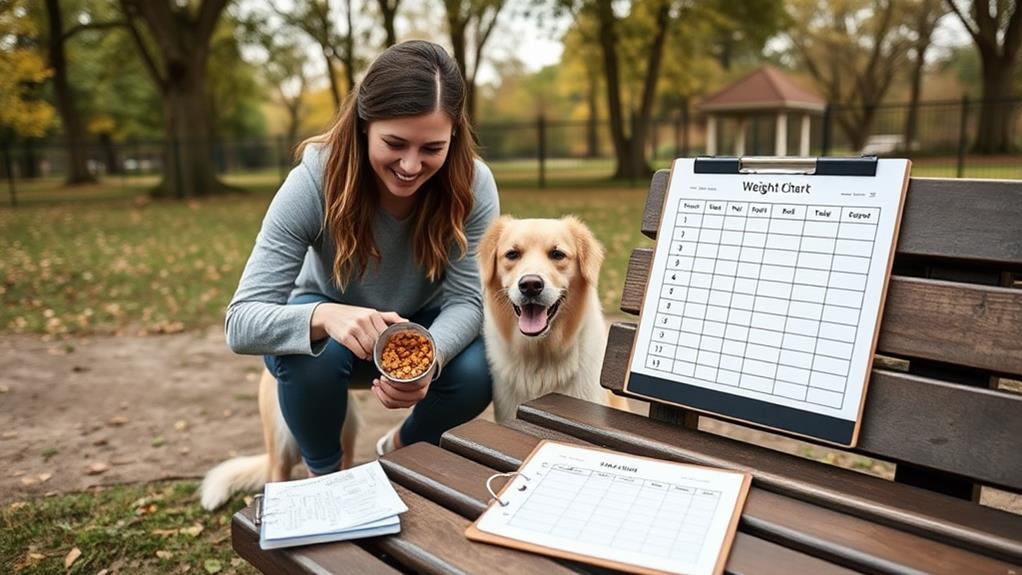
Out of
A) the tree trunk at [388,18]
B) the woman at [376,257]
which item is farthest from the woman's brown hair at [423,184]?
the tree trunk at [388,18]

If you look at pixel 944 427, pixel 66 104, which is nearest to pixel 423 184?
pixel 944 427

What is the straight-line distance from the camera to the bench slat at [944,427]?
4.30ft

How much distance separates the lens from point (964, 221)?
143 cm

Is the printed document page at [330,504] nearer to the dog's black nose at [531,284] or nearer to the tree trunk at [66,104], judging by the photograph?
the dog's black nose at [531,284]

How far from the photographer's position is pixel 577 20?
21.2 m

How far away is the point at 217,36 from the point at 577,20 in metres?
14.9

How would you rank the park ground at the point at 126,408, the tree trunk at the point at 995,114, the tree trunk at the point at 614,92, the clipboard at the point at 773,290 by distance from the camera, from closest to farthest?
the clipboard at the point at 773,290 < the park ground at the point at 126,408 < the tree trunk at the point at 995,114 < the tree trunk at the point at 614,92

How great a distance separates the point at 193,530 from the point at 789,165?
2.40 meters

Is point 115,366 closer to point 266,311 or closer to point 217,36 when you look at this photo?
point 266,311

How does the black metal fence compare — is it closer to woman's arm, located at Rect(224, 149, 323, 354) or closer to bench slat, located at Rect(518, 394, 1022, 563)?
woman's arm, located at Rect(224, 149, 323, 354)

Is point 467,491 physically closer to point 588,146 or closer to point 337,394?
point 337,394

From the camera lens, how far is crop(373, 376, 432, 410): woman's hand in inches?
77.3

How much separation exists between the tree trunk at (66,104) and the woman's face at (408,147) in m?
23.2

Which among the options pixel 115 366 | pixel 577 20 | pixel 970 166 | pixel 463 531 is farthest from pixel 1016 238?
pixel 577 20
